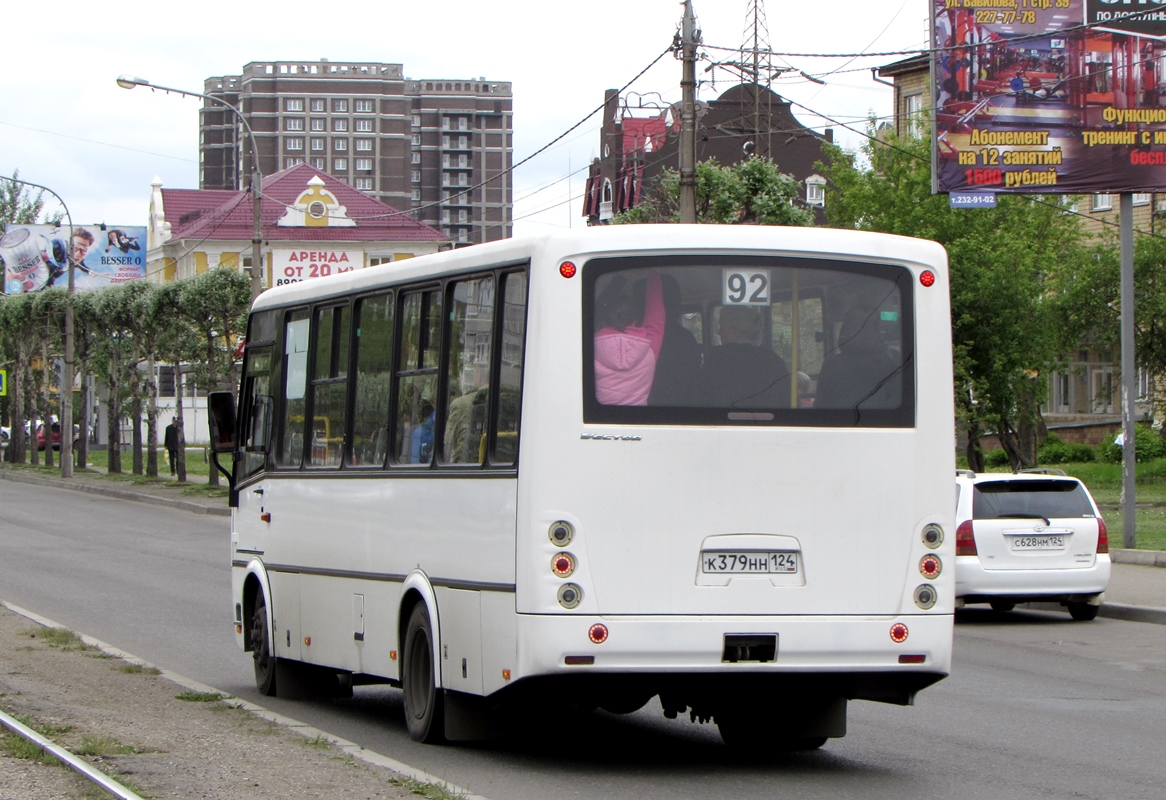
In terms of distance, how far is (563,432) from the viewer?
8297 mm

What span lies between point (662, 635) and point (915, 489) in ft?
4.71

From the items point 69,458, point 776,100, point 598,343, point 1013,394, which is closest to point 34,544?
point 1013,394

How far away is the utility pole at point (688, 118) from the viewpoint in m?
24.1

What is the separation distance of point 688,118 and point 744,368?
1608 cm

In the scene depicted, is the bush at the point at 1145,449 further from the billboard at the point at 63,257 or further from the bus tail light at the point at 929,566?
the bus tail light at the point at 929,566

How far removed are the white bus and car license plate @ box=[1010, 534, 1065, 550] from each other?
8797mm

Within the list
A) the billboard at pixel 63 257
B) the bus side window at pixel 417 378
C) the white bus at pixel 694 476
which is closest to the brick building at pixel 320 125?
the billboard at pixel 63 257

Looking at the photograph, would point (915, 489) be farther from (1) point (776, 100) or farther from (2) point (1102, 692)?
(1) point (776, 100)

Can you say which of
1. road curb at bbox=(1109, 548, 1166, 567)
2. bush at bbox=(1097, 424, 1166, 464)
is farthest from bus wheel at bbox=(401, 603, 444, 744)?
bush at bbox=(1097, 424, 1166, 464)

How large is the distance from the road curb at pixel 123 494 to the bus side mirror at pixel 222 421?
2376 cm

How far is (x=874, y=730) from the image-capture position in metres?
Answer: 10.5

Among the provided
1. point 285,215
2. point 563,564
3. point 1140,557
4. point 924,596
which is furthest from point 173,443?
point 285,215

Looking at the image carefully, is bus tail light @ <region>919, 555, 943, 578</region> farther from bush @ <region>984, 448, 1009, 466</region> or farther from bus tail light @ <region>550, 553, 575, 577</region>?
bush @ <region>984, 448, 1009, 466</region>

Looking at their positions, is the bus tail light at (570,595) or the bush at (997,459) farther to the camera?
the bush at (997,459)
